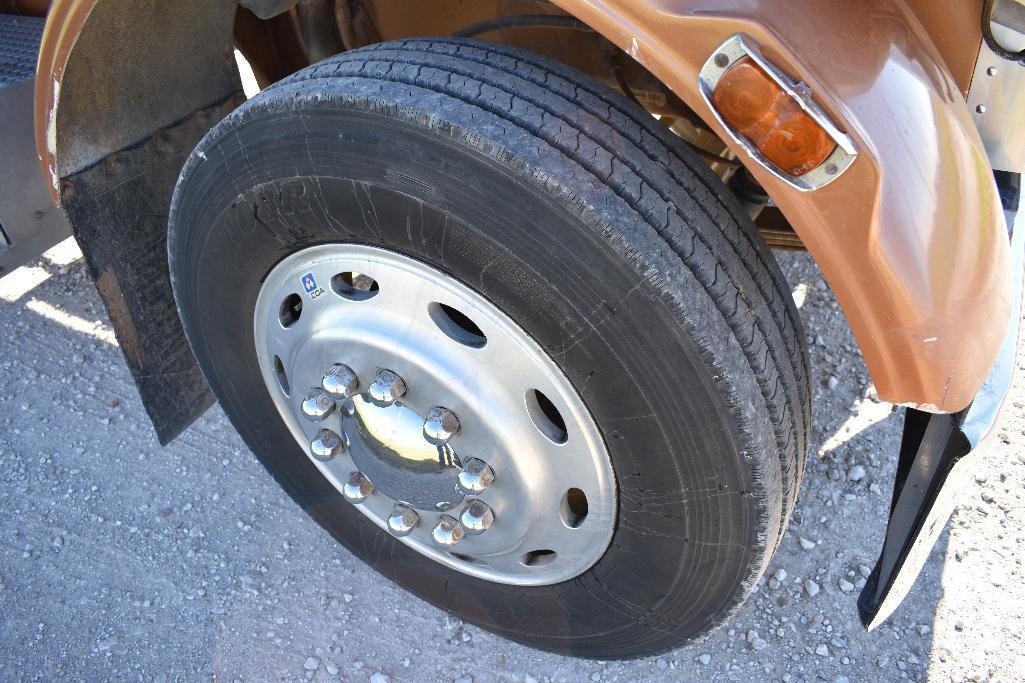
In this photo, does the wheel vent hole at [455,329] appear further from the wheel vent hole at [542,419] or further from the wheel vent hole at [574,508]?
the wheel vent hole at [574,508]

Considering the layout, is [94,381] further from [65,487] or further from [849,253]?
[849,253]

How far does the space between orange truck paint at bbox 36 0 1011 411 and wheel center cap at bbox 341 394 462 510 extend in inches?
32.6

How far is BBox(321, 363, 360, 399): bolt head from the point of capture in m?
1.63

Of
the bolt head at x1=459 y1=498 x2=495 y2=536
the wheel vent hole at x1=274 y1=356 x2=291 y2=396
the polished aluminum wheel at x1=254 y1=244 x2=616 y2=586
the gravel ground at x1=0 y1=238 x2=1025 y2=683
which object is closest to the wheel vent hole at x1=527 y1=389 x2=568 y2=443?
the polished aluminum wheel at x1=254 y1=244 x2=616 y2=586

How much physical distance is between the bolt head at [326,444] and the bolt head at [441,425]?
337 millimetres

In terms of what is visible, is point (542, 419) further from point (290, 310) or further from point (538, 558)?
point (290, 310)

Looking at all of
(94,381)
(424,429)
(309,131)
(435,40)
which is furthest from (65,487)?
(435,40)

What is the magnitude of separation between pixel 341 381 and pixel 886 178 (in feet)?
3.46

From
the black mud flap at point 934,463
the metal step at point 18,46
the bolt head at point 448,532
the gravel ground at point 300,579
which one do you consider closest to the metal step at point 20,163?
the metal step at point 18,46

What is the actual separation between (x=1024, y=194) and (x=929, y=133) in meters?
0.62

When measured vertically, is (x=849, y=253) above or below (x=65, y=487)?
above

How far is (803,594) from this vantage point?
7.24 ft

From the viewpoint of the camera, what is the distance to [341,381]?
1.63 m

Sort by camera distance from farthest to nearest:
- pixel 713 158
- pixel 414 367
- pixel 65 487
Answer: pixel 65 487, pixel 713 158, pixel 414 367
